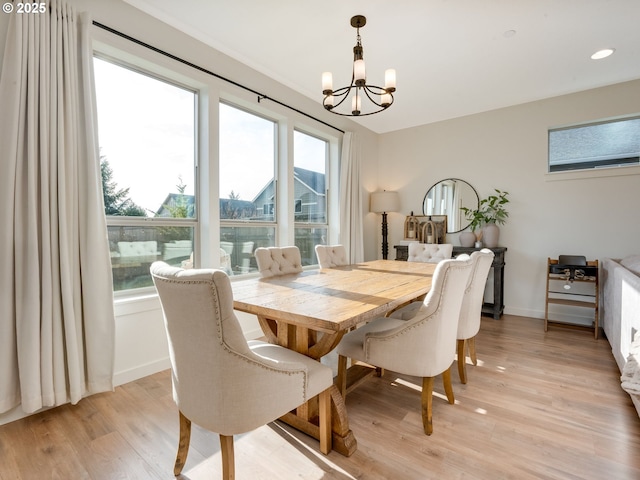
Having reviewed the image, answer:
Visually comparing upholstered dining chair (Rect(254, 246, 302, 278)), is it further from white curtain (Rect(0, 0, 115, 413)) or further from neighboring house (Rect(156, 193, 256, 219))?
white curtain (Rect(0, 0, 115, 413))

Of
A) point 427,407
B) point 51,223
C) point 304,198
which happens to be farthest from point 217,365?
point 304,198

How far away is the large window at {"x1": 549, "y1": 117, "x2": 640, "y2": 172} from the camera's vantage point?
349 cm

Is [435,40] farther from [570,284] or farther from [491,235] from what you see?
[570,284]

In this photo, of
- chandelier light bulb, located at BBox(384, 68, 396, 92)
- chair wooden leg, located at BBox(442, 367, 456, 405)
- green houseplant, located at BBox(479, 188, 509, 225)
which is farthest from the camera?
green houseplant, located at BBox(479, 188, 509, 225)

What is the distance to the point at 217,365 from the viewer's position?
3.58 ft

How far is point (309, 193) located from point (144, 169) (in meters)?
2.08

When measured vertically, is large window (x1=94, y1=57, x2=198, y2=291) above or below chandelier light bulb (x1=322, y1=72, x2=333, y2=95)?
below

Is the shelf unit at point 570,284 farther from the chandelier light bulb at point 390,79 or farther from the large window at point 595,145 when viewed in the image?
the chandelier light bulb at point 390,79

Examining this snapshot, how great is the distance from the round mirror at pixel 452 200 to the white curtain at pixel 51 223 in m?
4.07

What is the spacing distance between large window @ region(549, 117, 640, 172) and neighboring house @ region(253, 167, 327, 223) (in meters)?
2.89

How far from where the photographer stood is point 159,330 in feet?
8.11

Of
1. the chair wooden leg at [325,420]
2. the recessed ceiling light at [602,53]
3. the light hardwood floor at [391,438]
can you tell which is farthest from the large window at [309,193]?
the recessed ceiling light at [602,53]

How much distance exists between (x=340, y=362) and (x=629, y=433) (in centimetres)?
156

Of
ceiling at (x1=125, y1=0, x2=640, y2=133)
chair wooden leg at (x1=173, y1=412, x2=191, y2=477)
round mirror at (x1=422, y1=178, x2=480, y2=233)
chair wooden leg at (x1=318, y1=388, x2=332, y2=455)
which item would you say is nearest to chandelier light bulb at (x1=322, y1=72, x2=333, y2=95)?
ceiling at (x1=125, y1=0, x2=640, y2=133)
